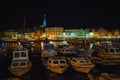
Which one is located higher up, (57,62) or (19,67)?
(57,62)

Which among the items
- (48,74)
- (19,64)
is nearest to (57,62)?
(48,74)

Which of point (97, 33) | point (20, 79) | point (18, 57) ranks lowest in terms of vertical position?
point (20, 79)

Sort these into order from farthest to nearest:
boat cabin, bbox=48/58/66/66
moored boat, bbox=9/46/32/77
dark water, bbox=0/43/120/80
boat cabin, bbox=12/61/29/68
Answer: boat cabin, bbox=48/58/66/66 < boat cabin, bbox=12/61/29/68 < dark water, bbox=0/43/120/80 < moored boat, bbox=9/46/32/77

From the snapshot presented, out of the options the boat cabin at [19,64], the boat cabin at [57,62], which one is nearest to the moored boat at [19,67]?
the boat cabin at [19,64]

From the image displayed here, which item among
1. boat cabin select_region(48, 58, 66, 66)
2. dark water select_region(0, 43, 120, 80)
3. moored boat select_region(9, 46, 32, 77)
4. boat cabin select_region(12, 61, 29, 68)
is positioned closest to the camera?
moored boat select_region(9, 46, 32, 77)

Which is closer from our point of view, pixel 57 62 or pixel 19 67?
pixel 19 67

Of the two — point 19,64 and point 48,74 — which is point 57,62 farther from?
point 19,64

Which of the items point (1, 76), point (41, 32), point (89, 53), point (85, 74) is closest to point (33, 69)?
point (1, 76)

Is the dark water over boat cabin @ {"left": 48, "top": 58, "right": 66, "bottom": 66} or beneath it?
beneath

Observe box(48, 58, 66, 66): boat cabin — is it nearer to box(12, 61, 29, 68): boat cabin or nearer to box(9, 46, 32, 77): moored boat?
box(9, 46, 32, 77): moored boat

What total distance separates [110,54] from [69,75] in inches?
321

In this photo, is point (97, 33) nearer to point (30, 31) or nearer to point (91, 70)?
point (30, 31)

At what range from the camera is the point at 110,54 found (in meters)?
29.7

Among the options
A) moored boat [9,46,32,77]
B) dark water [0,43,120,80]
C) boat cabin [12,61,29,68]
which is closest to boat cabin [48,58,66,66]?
dark water [0,43,120,80]
